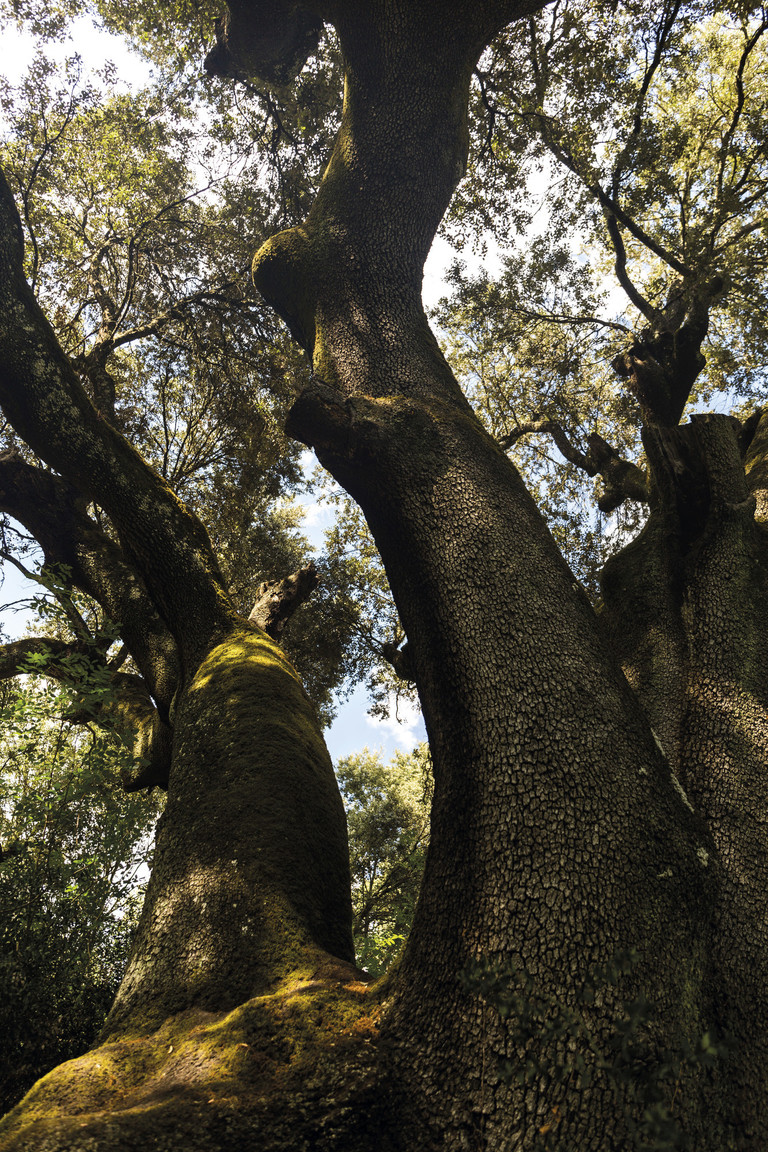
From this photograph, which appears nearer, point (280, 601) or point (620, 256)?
point (280, 601)

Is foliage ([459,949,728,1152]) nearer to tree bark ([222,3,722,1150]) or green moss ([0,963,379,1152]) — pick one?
tree bark ([222,3,722,1150])

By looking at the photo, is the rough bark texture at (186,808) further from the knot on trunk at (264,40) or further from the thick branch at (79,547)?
the knot on trunk at (264,40)

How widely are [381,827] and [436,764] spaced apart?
45.7ft

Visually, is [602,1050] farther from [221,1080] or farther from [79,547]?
[79,547]

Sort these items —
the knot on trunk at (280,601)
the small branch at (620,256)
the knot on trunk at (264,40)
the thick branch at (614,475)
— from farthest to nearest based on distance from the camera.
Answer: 1. the small branch at (620,256)
2. the thick branch at (614,475)
3. the knot on trunk at (280,601)
4. the knot on trunk at (264,40)

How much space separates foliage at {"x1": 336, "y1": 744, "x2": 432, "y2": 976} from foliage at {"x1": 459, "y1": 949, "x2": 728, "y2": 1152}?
1061 cm

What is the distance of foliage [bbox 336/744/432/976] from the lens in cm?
1401

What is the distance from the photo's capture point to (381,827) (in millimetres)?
15859

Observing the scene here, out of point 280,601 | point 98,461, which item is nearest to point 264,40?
point 98,461

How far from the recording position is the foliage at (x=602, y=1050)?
1.90m

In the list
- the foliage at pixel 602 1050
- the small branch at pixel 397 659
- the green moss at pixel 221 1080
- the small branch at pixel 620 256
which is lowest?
the green moss at pixel 221 1080

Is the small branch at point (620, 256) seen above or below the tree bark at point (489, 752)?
above

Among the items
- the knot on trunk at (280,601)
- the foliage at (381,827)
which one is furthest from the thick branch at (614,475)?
the foliage at (381,827)

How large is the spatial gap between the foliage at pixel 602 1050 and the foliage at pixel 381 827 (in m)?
10.6
